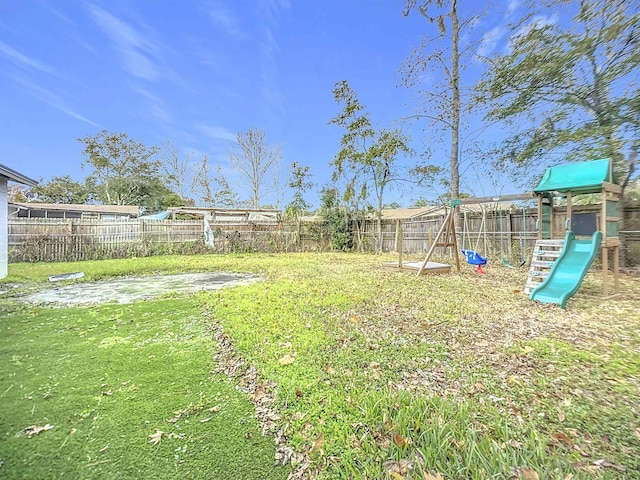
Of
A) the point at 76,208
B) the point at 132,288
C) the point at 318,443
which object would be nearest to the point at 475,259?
the point at 318,443

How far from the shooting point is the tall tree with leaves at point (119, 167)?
2383 cm

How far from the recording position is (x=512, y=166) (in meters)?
8.42

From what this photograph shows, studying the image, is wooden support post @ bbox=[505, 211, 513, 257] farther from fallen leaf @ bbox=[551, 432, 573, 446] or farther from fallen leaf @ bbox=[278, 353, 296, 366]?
fallen leaf @ bbox=[278, 353, 296, 366]

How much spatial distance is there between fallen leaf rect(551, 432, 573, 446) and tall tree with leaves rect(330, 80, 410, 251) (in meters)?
11.0

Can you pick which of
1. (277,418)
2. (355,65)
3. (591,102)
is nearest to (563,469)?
(277,418)

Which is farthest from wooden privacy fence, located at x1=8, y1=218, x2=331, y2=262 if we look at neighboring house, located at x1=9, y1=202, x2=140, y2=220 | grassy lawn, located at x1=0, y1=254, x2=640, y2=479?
neighboring house, located at x1=9, y1=202, x2=140, y2=220

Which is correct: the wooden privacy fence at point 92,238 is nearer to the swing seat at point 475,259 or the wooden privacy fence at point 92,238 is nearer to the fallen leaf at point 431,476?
the swing seat at point 475,259

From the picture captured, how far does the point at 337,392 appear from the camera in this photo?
1.94 m

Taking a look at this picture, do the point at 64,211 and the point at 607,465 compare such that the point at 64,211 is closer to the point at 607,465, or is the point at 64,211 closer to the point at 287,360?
the point at 287,360

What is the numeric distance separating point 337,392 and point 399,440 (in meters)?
0.54

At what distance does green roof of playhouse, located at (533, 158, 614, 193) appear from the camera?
185 inches

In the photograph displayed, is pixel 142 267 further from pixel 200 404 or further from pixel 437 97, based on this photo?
pixel 437 97

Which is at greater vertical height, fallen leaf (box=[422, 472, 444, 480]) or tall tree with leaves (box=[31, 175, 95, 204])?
tall tree with leaves (box=[31, 175, 95, 204])

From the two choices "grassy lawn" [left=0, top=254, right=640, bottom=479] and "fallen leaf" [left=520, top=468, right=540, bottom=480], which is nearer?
"fallen leaf" [left=520, top=468, right=540, bottom=480]
